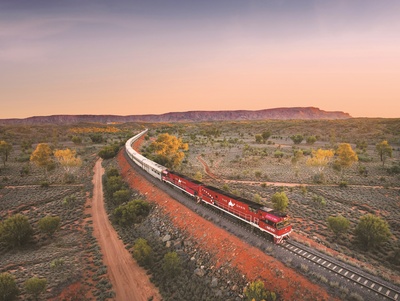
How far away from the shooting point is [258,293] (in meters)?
16.8

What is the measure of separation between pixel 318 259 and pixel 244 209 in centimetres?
770

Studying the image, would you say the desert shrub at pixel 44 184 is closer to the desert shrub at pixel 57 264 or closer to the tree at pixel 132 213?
the tree at pixel 132 213

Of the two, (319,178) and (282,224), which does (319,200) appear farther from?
(282,224)

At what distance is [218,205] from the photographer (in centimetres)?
2877

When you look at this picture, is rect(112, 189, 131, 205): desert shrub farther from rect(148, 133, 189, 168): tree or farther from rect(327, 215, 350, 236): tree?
rect(327, 215, 350, 236): tree

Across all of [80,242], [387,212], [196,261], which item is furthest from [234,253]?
[387,212]

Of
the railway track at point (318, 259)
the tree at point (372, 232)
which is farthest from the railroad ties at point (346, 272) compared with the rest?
the tree at point (372, 232)

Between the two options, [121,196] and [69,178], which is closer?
[121,196]

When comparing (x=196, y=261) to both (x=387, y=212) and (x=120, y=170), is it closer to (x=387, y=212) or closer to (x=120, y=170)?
(x=387, y=212)

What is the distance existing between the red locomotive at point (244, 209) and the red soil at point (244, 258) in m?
2.18

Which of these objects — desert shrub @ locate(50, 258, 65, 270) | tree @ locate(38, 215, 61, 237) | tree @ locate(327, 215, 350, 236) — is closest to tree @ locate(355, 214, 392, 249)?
tree @ locate(327, 215, 350, 236)

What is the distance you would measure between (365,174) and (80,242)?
59.5 meters

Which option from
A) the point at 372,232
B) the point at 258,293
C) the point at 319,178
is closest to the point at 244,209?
the point at 258,293

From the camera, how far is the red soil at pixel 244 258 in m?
17.3
